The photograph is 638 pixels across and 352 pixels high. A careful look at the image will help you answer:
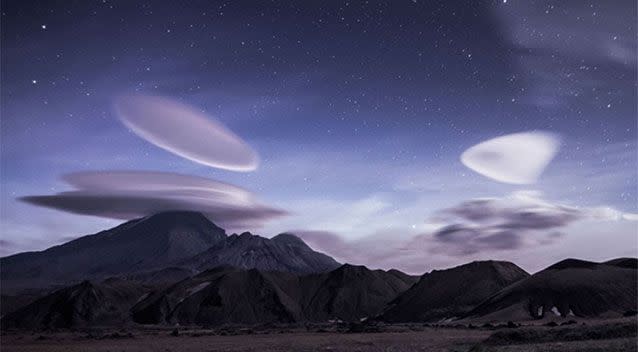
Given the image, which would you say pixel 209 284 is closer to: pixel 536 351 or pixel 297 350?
pixel 297 350

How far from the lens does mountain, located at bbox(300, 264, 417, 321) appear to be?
177 meters

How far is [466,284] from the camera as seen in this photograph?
154 metres

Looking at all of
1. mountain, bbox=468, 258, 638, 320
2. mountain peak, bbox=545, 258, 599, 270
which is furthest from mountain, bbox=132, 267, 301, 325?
mountain peak, bbox=545, 258, 599, 270

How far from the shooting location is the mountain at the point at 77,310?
159 metres

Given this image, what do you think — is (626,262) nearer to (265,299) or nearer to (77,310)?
(265,299)

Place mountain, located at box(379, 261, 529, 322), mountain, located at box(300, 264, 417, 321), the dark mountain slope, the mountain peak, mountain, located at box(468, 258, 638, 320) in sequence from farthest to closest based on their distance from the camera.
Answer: mountain, located at box(300, 264, 417, 321), mountain, located at box(379, 261, 529, 322), the dark mountain slope, the mountain peak, mountain, located at box(468, 258, 638, 320)

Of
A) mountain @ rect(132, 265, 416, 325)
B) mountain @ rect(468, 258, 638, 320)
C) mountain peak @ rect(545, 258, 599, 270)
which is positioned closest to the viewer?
mountain @ rect(468, 258, 638, 320)

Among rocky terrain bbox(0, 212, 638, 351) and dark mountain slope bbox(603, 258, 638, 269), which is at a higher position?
dark mountain slope bbox(603, 258, 638, 269)

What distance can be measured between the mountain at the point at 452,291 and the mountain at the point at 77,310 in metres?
76.4

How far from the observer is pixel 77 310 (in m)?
163

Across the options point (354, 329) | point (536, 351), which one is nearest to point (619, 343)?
point (536, 351)

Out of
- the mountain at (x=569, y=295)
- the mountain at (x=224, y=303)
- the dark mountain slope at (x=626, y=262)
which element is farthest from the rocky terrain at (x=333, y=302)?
the mountain at (x=224, y=303)

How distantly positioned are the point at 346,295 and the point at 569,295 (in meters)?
79.5

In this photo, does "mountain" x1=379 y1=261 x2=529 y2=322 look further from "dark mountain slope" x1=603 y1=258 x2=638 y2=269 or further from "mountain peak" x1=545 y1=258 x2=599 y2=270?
"dark mountain slope" x1=603 y1=258 x2=638 y2=269
